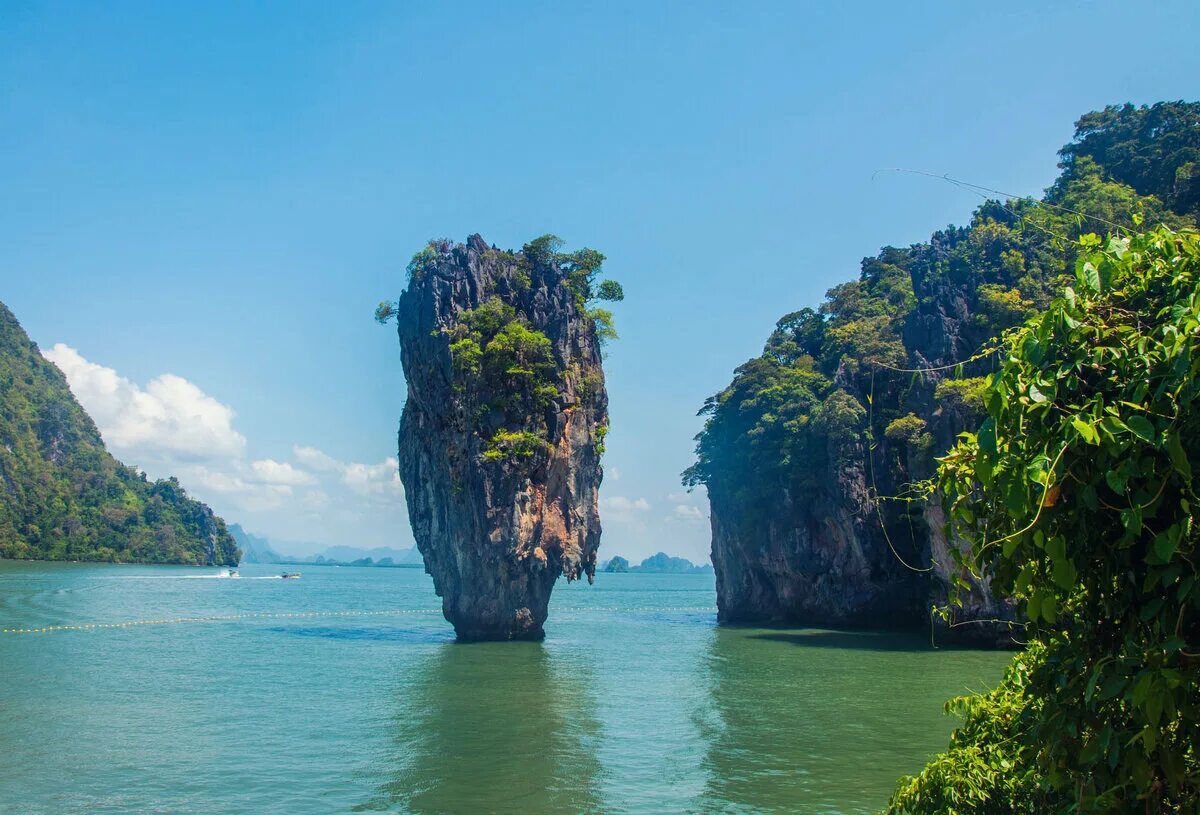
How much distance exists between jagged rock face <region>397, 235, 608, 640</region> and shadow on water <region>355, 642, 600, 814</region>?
6.14 metres

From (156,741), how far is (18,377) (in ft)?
422

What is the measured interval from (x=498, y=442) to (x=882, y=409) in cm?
1829

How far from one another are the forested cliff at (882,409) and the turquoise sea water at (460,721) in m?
5.00

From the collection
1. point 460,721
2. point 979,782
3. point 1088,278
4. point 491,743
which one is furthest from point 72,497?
point 1088,278

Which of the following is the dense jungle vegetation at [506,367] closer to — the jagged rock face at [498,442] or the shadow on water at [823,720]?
the jagged rock face at [498,442]

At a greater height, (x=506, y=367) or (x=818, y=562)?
(x=506, y=367)

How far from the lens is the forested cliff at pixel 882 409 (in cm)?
3644

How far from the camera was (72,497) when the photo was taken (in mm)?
108312

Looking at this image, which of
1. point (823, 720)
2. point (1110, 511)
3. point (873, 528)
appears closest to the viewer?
point (1110, 511)

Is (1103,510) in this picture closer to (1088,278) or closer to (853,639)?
(1088,278)

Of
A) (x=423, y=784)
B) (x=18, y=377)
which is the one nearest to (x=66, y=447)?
(x=18, y=377)

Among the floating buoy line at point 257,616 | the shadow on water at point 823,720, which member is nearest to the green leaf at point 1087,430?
the shadow on water at point 823,720

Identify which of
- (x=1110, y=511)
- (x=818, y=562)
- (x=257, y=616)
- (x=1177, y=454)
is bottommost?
(x=257, y=616)

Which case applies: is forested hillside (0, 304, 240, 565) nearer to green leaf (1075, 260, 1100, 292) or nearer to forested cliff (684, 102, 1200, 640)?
forested cliff (684, 102, 1200, 640)
